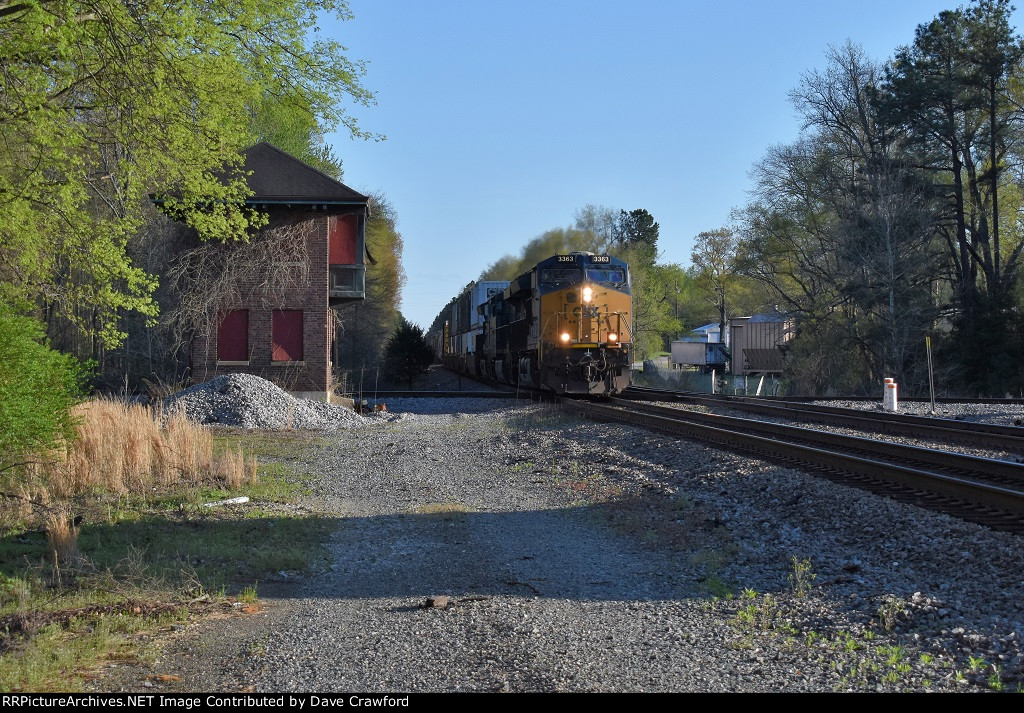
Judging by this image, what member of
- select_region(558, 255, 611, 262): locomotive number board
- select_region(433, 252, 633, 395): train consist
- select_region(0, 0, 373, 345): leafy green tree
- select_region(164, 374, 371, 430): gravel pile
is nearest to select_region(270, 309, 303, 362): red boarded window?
select_region(164, 374, 371, 430): gravel pile

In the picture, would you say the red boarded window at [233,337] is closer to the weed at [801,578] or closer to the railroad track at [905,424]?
the railroad track at [905,424]

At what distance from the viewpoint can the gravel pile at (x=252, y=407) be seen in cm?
2036

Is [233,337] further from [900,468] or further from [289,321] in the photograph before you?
[900,468]

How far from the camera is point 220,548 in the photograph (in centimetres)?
808

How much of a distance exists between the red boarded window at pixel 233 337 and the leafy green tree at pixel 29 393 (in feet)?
48.7

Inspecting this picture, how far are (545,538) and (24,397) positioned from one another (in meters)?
5.73

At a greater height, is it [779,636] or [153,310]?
[153,310]

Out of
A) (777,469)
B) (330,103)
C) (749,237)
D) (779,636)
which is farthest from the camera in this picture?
(749,237)

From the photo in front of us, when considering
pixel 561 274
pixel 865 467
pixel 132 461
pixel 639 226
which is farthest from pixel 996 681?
pixel 639 226

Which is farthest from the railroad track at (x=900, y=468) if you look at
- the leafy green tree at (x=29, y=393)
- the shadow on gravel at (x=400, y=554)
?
the leafy green tree at (x=29, y=393)

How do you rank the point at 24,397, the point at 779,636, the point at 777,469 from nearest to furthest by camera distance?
the point at 779,636
the point at 24,397
the point at 777,469

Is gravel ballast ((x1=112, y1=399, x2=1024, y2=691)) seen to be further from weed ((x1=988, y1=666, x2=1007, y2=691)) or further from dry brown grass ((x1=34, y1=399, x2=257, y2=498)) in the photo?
dry brown grass ((x1=34, y1=399, x2=257, y2=498))
